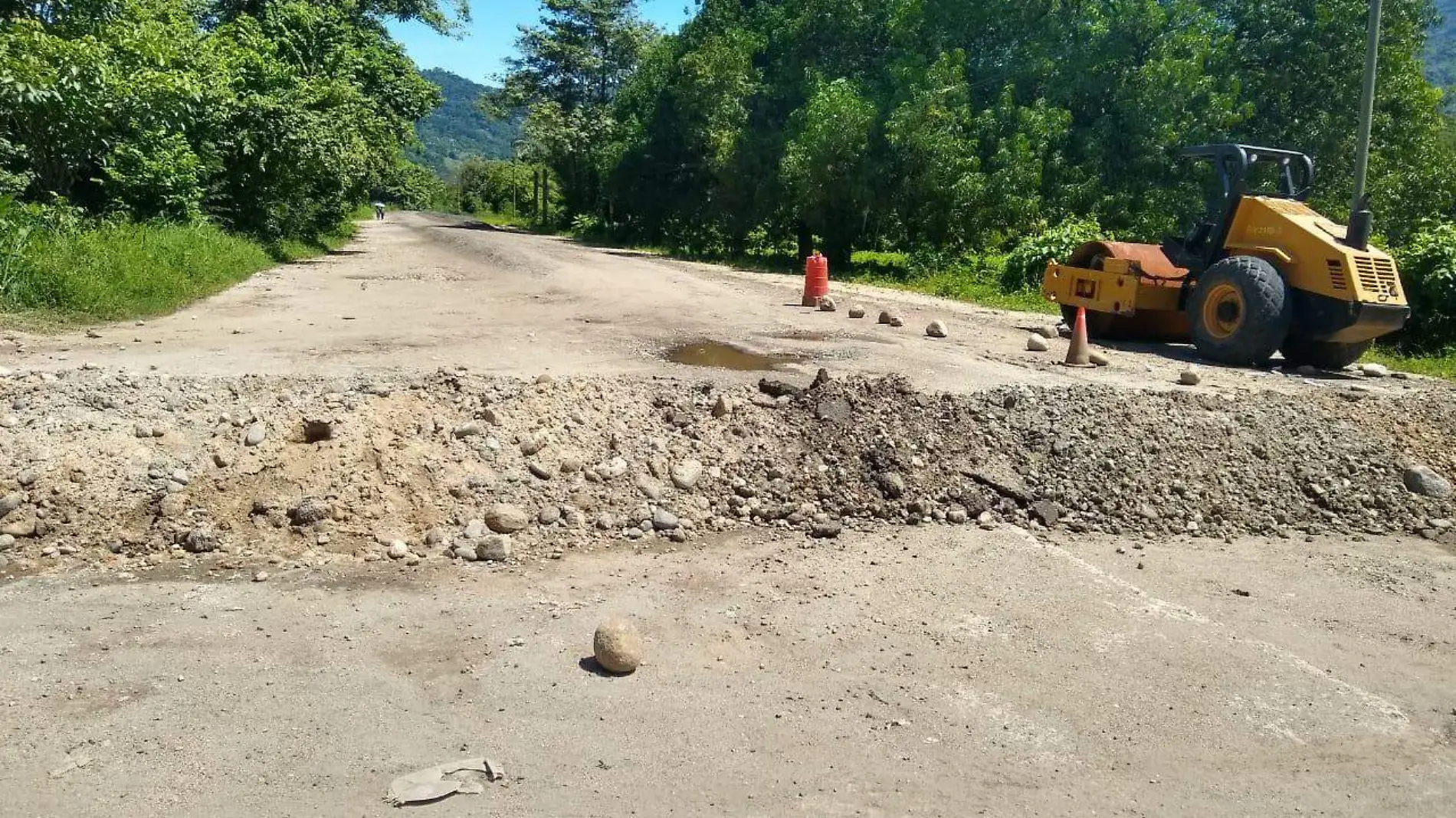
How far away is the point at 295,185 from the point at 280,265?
2.24 meters

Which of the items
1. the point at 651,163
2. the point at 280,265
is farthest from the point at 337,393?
the point at 651,163

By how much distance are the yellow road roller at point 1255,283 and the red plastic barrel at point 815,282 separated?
3.79 m

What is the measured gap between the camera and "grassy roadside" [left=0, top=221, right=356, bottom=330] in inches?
444

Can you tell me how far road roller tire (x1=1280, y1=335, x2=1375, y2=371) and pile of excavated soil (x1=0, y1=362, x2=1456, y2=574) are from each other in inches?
99.8

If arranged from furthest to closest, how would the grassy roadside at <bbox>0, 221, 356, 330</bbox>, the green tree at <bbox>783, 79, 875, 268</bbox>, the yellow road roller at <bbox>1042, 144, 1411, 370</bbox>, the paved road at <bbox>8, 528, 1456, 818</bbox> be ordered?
the green tree at <bbox>783, 79, 875, 268</bbox> → the grassy roadside at <bbox>0, 221, 356, 330</bbox> → the yellow road roller at <bbox>1042, 144, 1411, 370</bbox> → the paved road at <bbox>8, 528, 1456, 818</bbox>

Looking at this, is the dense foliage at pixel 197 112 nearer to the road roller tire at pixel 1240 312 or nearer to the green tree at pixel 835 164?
the green tree at pixel 835 164

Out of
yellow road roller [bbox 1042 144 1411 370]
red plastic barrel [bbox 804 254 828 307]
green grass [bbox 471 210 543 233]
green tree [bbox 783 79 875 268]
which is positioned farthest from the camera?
green grass [bbox 471 210 543 233]

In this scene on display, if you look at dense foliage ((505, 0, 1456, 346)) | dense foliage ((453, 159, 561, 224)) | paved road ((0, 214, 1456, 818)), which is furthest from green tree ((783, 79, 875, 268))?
dense foliage ((453, 159, 561, 224))

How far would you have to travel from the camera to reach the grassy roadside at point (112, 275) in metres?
11.3

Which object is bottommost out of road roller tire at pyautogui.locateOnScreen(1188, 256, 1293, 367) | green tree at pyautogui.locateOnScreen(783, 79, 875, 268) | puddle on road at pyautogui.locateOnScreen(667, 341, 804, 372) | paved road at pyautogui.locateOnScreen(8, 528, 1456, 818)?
paved road at pyautogui.locateOnScreen(8, 528, 1456, 818)

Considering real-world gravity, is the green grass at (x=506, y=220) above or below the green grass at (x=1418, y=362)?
below

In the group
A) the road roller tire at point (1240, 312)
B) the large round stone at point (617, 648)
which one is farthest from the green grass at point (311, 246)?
the large round stone at point (617, 648)

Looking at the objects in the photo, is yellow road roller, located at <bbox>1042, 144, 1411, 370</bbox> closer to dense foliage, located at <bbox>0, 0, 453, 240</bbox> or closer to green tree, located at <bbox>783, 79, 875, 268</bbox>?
green tree, located at <bbox>783, 79, 875, 268</bbox>

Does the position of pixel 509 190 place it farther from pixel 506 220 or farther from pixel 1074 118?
pixel 1074 118
